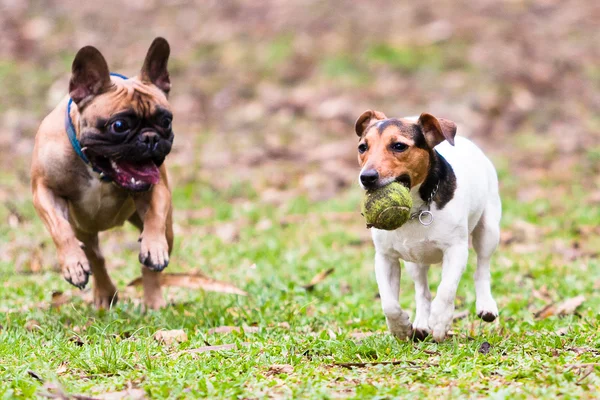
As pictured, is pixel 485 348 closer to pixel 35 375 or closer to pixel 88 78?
pixel 35 375

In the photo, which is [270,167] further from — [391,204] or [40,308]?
[391,204]

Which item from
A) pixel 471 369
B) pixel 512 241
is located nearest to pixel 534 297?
pixel 512 241

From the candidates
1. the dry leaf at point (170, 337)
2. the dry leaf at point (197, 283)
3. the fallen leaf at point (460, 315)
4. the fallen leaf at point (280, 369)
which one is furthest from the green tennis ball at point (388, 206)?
the dry leaf at point (197, 283)

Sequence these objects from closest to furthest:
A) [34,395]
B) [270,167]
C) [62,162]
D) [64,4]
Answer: [34,395]
[62,162]
[270,167]
[64,4]

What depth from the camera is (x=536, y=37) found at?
663 inches

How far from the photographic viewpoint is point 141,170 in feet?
19.4

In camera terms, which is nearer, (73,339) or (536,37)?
(73,339)

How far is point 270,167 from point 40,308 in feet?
22.1

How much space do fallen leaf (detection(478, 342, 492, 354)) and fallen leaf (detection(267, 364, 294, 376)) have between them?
1138mm

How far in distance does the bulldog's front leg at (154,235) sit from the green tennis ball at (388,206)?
1.71 meters

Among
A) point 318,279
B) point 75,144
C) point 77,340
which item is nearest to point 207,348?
point 77,340

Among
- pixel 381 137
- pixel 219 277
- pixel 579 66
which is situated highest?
pixel 579 66

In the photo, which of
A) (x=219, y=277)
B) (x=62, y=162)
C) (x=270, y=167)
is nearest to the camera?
(x=62, y=162)

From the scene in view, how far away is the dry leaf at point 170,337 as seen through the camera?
17.9 ft
